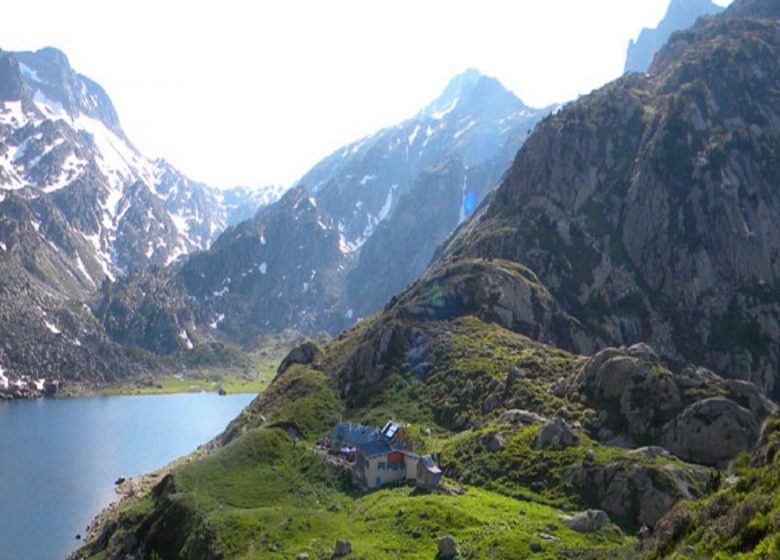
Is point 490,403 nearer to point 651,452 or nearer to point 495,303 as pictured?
point 651,452

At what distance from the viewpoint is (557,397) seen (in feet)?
316

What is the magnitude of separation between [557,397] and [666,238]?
3755 inches

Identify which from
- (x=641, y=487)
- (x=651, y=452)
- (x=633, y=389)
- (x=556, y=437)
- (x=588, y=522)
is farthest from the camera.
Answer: (x=633, y=389)

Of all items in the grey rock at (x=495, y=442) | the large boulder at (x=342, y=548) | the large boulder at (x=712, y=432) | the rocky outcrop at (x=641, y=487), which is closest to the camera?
the large boulder at (x=342, y=548)

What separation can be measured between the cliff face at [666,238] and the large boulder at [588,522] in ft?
297

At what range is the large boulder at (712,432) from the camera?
253 ft

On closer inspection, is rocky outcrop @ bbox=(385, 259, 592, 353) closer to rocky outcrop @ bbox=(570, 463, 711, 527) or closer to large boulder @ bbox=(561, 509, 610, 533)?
rocky outcrop @ bbox=(570, 463, 711, 527)

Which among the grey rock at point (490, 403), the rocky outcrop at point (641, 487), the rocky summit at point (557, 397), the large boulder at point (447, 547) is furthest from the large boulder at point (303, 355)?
the large boulder at point (447, 547)

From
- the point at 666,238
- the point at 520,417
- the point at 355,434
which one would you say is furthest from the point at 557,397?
the point at 666,238

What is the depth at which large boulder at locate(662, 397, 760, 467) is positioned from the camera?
77.0 metres

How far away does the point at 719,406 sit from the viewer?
79875 millimetres

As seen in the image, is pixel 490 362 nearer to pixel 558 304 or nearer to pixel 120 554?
pixel 558 304

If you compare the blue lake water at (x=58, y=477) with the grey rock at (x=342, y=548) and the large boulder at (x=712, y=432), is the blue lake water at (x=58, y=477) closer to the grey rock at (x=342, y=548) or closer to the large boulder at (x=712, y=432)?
the grey rock at (x=342, y=548)

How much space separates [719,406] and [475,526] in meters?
36.2
